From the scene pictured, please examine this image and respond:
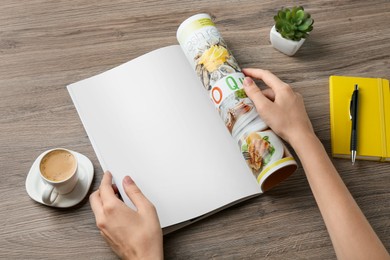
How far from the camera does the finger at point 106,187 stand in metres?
0.81

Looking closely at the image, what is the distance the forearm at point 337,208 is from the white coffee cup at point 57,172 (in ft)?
1.36

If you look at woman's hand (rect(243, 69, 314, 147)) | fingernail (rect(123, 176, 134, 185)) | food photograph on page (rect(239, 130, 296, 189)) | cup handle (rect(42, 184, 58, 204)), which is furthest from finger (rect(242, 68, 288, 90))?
cup handle (rect(42, 184, 58, 204))

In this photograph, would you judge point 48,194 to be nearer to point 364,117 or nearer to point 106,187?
point 106,187

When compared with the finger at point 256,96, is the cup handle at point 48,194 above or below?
below

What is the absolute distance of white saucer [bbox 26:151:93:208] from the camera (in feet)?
2.74

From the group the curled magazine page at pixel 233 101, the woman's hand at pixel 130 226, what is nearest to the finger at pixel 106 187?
the woman's hand at pixel 130 226

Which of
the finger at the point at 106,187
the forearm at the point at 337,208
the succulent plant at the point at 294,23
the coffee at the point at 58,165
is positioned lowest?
the forearm at the point at 337,208

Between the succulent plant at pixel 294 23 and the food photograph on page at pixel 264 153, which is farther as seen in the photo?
the succulent plant at pixel 294 23

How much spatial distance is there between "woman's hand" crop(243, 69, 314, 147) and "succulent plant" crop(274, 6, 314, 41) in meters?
0.11

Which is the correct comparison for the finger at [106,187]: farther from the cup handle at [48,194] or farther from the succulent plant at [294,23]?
the succulent plant at [294,23]

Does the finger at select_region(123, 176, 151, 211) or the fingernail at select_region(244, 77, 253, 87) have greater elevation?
the fingernail at select_region(244, 77, 253, 87)

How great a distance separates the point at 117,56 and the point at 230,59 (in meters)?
0.25

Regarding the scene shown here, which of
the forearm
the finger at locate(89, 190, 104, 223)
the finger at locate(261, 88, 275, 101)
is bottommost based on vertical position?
the forearm

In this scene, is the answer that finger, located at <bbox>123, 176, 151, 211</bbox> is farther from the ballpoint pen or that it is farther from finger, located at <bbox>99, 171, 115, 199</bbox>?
the ballpoint pen
